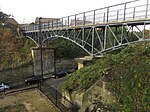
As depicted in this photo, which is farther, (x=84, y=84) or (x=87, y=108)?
(x=84, y=84)

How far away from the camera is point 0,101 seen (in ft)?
46.1

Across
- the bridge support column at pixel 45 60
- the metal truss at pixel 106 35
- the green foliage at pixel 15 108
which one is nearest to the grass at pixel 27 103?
the green foliage at pixel 15 108

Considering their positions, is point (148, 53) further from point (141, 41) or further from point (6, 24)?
point (6, 24)

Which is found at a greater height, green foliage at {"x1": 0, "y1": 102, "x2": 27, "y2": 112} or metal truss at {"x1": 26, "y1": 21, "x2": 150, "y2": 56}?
metal truss at {"x1": 26, "y1": 21, "x2": 150, "y2": 56}

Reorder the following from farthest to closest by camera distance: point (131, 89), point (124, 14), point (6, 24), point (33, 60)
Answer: point (6, 24) < point (33, 60) < point (124, 14) < point (131, 89)

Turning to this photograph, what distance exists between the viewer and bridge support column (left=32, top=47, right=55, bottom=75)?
3238 cm

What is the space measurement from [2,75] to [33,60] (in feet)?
18.4

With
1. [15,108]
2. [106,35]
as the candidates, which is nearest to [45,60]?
[106,35]

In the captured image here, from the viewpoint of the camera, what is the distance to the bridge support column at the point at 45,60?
3238cm

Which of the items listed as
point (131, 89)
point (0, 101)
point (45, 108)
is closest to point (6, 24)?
point (0, 101)

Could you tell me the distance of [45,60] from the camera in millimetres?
33219

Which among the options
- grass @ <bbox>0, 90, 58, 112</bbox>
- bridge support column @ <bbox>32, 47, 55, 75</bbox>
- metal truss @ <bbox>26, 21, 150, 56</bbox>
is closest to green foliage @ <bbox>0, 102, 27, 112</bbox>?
grass @ <bbox>0, 90, 58, 112</bbox>

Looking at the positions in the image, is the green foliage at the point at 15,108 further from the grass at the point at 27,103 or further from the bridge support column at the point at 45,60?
the bridge support column at the point at 45,60

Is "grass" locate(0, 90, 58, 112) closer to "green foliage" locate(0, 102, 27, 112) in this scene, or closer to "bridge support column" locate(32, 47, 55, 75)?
"green foliage" locate(0, 102, 27, 112)
